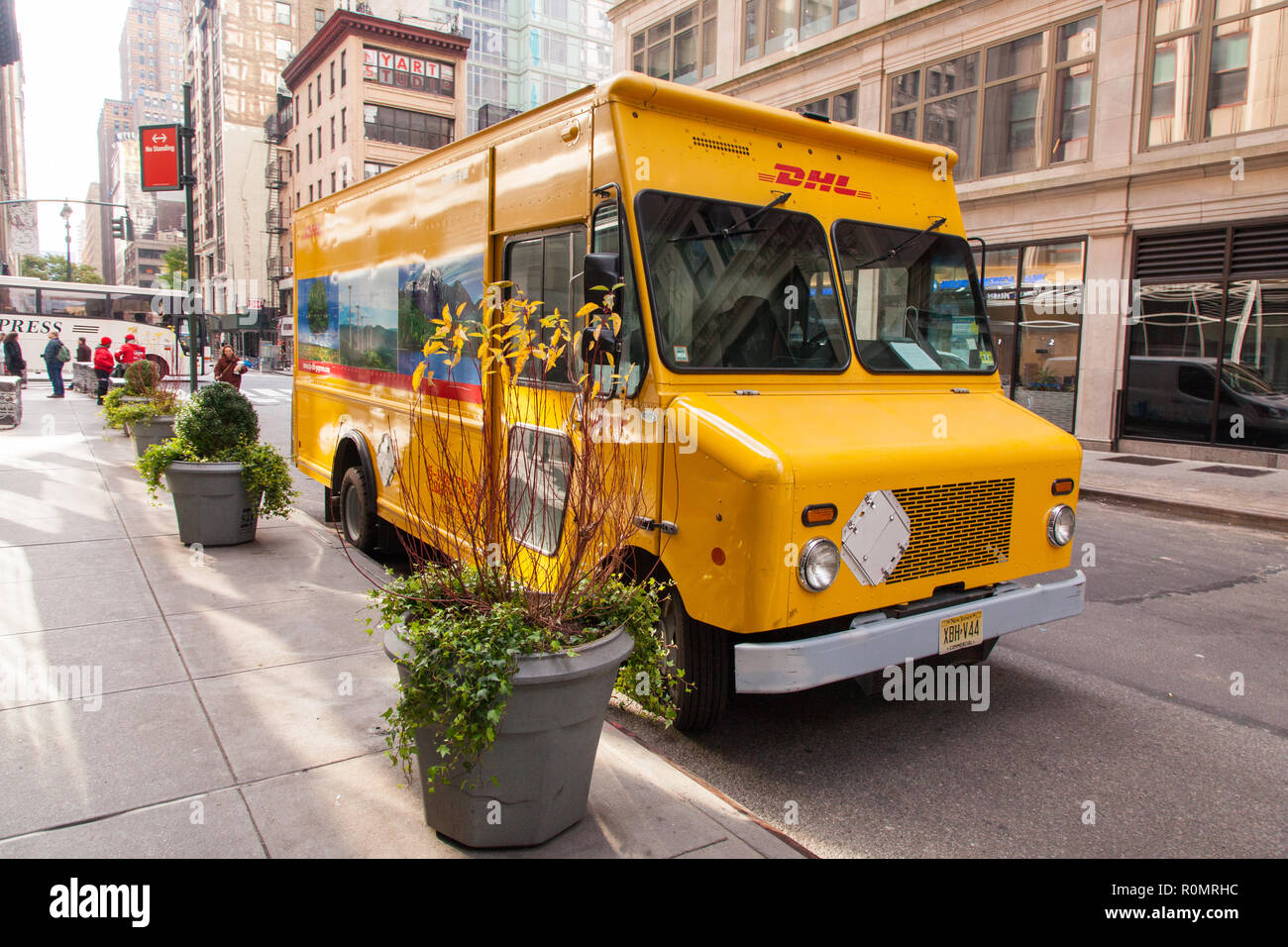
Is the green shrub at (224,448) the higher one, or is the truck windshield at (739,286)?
the truck windshield at (739,286)

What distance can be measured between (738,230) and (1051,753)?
307 centimetres

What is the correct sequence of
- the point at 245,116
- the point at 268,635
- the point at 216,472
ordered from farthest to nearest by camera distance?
the point at 245,116 → the point at 216,472 → the point at 268,635

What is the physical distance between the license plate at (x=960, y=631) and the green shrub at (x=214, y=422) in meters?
6.38

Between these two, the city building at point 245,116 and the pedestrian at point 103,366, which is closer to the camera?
the pedestrian at point 103,366

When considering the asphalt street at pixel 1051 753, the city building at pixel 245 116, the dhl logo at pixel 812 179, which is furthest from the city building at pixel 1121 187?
the city building at pixel 245 116

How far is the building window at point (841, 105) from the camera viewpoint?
71.9 feet

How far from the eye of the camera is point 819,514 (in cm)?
389

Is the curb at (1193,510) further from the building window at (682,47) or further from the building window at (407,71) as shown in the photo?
the building window at (407,71)

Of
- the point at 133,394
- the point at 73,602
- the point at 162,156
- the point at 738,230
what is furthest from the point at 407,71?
the point at 738,230

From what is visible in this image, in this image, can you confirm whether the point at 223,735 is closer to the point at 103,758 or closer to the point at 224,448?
the point at 103,758

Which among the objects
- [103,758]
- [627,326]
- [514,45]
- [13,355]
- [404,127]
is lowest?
[103,758]

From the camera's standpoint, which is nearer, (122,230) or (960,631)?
(960,631)
